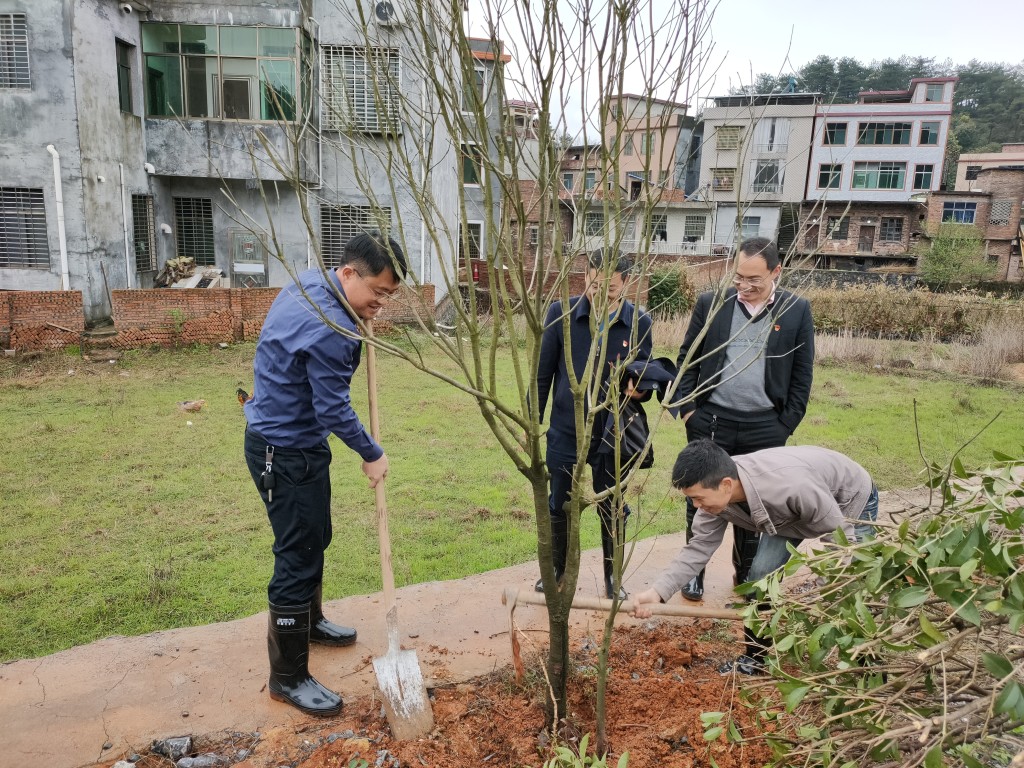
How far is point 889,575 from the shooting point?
6.71ft

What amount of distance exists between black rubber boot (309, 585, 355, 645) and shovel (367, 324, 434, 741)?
1.62 feet

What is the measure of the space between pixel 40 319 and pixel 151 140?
4966 mm

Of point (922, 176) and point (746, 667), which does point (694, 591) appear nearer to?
point (746, 667)

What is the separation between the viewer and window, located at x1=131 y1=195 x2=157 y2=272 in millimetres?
14500

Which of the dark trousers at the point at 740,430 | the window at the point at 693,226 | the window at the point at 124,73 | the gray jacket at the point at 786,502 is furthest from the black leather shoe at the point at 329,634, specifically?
the window at the point at 693,226

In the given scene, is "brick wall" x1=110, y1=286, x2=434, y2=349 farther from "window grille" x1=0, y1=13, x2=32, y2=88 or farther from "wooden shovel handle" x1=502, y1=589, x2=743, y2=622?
"wooden shovel handle" x1=502, y1=589, x2=743, y2=622

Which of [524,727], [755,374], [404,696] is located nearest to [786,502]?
[755,374]

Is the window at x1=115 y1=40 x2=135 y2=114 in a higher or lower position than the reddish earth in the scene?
higher

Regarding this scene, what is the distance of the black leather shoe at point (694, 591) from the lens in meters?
4.12

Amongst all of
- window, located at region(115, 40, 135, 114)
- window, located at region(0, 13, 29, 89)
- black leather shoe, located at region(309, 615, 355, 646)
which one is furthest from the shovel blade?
window, located at region(115, 40, 135, 114)

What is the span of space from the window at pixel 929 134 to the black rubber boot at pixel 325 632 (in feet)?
136

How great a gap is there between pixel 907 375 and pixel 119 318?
12337 mm

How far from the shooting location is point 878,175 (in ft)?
126

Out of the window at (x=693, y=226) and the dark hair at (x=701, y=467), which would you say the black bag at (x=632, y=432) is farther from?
the window at (x=693, y=226)
